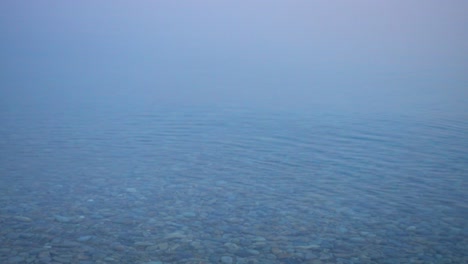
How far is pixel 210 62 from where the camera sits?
47406mm

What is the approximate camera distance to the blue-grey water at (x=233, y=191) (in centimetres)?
912

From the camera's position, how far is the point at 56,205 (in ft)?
36.5

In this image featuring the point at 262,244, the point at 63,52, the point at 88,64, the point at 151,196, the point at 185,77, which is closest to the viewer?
the point at 262,244

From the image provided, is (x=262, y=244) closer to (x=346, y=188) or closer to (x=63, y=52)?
(x=346, y=188)

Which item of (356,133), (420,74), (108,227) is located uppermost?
(420,74)

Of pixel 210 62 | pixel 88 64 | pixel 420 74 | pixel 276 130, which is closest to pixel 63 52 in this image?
pixel 88 64

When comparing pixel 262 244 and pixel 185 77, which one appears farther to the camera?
pixel 185 77

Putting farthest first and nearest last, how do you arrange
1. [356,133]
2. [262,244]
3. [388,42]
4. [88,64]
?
[388,42], [88,64], [356,133], [262,244]

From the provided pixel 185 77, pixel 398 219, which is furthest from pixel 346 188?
pixel 185 77

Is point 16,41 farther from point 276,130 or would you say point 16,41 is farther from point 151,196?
point 151,196

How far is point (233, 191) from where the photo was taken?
12359mm

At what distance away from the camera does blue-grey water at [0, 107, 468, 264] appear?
9.12 meters

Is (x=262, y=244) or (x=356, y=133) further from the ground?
(x=356, y=133)

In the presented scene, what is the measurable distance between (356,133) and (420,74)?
21573mm
